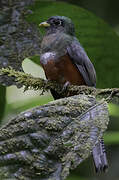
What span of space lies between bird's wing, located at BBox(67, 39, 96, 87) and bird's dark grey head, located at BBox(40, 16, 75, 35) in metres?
0.25

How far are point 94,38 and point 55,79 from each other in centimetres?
50

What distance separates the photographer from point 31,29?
320 cm

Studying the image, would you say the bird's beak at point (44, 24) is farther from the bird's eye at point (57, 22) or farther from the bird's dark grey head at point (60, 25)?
the bird's eye at point (57, 22)

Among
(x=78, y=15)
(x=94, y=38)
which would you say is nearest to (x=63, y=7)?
(x=78, y=15)

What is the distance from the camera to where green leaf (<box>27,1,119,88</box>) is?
323cm

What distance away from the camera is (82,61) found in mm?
3668

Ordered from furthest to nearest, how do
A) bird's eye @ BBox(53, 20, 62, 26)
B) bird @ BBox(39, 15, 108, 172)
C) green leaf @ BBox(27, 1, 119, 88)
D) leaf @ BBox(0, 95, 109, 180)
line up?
1. bird's eye @ BBox(53, 20, 62, 26)
2. bird @ BBox(39, 15, 108, 172)
3. green leaf @ BBox(27, 1, 119, 88)
4. leaf @ BBox(0, 95, 109, 180)

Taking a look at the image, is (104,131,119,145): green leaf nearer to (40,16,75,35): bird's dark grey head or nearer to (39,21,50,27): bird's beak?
(40,16,75,35): bird's dark grey head

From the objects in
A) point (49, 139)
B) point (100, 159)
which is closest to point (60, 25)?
point (100, 159)

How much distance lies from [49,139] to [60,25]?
2427 mm

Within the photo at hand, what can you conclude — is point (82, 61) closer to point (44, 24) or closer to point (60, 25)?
point (44, 24)

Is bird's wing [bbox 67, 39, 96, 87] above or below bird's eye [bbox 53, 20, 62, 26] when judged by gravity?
below

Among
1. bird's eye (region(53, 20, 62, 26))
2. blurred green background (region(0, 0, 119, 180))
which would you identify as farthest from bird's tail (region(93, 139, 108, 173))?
bird's eye (region(53, 20, 62, 26))

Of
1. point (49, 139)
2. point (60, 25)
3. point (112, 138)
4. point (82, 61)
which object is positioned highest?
point (49, 139)
